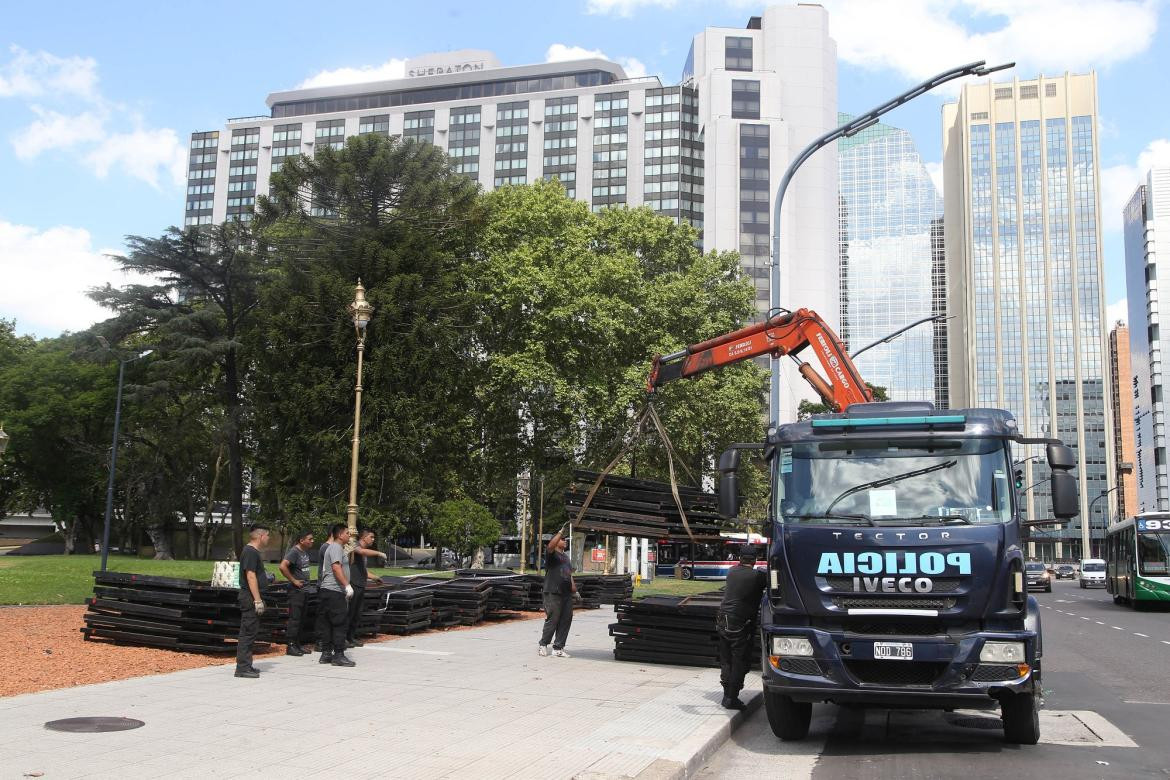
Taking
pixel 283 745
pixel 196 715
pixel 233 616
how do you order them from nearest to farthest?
pixel 283 745, pixel 196 715, pixel 233 616

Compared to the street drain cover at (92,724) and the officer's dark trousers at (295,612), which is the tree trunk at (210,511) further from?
the street drain cover at (92,724)

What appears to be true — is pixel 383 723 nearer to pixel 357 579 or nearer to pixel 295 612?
pixel 295 612

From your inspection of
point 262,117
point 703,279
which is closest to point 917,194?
point 262,117

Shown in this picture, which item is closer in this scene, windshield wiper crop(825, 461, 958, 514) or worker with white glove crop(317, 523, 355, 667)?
windshield wiper crop(825, 461, 958, 514)

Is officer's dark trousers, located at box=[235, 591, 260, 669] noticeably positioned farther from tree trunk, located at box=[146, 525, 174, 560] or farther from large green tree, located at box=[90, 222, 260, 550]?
tree trunk, located at box=[146, 525, 174, 560]

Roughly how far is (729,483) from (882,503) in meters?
1.61

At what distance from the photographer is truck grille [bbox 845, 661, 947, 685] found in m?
8.38

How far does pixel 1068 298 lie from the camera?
461ft

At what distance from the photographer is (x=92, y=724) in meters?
8.23

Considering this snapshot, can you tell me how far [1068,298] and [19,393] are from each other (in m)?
130

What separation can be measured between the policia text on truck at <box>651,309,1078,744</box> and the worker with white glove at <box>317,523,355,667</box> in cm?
598

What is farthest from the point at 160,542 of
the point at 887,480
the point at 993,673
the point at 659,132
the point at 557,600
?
the point at 659,132

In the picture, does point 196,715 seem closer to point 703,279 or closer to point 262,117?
point 703,279

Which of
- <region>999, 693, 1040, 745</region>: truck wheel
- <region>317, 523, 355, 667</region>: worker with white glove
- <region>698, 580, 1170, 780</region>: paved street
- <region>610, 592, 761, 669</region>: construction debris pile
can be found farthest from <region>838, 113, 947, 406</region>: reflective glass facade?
<region>999, 693, 1040, 745</region>: truck wheel
